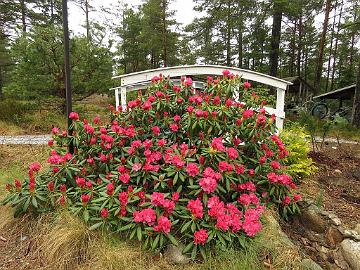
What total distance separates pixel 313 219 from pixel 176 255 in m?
1.59

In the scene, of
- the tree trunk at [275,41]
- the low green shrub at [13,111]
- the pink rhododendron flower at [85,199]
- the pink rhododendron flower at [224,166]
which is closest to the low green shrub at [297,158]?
the pink rhododendron flower at [224,166]

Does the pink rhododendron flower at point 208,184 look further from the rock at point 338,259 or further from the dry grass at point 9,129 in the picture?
the dry grass at point 9,129

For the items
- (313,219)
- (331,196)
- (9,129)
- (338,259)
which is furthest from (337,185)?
(9,129)

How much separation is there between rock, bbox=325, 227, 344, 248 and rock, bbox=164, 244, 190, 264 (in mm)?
1499

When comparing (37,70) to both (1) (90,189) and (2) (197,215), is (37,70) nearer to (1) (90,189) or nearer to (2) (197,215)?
(1) (90,189)

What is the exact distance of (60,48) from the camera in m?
7.00

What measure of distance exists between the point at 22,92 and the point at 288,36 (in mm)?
18269

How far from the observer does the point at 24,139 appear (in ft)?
18.2

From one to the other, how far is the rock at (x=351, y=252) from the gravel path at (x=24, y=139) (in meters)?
4.95

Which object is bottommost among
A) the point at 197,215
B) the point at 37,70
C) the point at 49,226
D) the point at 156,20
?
the point at 49,226

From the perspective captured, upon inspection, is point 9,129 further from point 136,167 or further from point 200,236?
point 200,236

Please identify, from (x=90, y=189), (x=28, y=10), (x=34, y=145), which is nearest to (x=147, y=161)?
(x=90, y=189)

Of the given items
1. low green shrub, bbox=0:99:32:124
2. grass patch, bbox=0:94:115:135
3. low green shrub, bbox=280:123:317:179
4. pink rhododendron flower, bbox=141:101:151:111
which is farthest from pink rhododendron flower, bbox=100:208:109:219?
low green shrub, bbox=0:99:32:124

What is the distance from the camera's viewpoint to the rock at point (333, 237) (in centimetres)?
258
